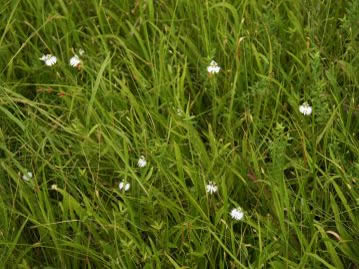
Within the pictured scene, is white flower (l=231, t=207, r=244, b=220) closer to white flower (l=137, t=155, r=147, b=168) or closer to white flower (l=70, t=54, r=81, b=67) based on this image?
white flower (l=137, t=155, r=147, b=168)

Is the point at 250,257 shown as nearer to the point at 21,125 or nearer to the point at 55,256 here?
the point at 55,256

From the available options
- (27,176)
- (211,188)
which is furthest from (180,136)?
(27,176)

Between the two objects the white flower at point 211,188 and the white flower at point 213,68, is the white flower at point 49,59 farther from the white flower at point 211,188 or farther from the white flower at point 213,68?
the white flower at point 211,188

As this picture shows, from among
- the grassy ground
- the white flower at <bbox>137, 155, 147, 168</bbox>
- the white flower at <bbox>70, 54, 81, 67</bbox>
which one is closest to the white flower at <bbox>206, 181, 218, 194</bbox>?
the grassy ground

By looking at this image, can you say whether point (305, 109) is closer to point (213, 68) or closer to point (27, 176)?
point (213, 68)

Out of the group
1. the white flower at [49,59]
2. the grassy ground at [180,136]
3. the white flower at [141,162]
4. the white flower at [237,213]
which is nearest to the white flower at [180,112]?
the grassy ground at [180,136]

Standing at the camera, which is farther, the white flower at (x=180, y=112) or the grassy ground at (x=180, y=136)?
the white flower at (x=180, y=112)
